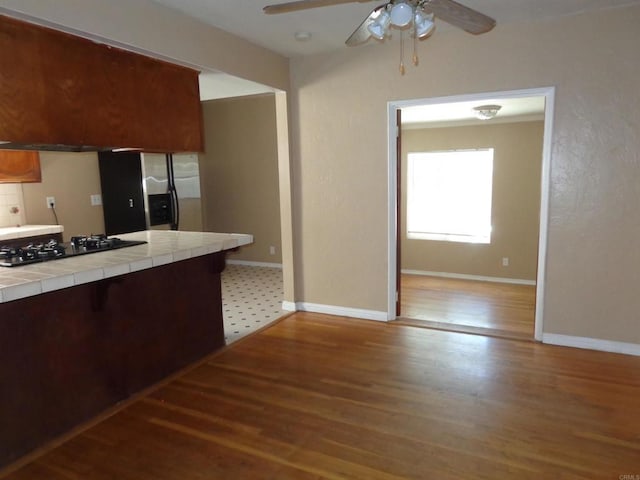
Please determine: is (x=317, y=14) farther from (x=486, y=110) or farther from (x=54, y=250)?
(x=486, y=110)

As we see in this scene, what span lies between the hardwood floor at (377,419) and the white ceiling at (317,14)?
96.7 inches

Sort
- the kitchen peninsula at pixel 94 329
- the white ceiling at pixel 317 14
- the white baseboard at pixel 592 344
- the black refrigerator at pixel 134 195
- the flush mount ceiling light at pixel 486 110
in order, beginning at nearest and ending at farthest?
1. the kitchen peninsula at pixel 94 329
2. the white ceiling at pixel 317 14
3. the white baseboard at pixel 592 344
4. the flush mount ceiling light at pixel 486 110
5. the black refrigerator at pixel 134 195

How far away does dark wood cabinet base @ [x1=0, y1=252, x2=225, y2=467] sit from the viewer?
2182 mm

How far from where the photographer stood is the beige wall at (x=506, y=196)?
235 inches

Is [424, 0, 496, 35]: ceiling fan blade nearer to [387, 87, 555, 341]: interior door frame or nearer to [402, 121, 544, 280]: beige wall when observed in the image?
[387, 87, 555, 341]: interior door frame

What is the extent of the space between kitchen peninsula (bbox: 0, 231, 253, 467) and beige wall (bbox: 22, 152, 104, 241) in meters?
2.10

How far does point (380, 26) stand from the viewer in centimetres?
210

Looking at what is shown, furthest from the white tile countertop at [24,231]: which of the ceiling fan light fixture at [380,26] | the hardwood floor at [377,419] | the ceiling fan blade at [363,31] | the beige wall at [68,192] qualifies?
the ceiling fan light fixture at [380,26]

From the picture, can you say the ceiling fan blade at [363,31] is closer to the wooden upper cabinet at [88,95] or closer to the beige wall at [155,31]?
the beige wall at [155,31]

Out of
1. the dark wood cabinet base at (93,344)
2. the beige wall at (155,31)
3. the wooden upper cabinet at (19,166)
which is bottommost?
the dark wood cabinet base at (93,344)

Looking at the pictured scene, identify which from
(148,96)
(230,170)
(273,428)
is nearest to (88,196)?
(230,170)

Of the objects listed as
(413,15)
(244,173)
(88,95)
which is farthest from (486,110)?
(88,95)

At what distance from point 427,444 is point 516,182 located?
4.79 m

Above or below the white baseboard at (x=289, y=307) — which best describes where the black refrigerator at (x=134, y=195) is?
above
